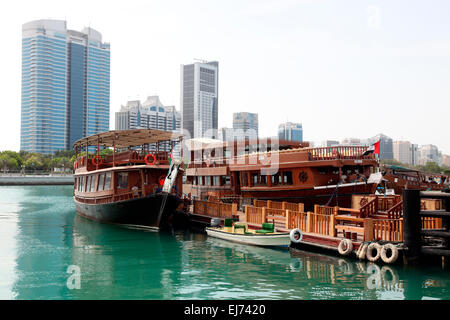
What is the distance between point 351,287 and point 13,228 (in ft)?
68.6

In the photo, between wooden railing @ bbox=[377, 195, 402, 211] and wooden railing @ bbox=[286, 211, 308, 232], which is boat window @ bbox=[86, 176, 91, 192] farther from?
wooden railing @ bbox=[377, 195, 402, 211]

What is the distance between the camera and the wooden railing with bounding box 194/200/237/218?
21.5 m

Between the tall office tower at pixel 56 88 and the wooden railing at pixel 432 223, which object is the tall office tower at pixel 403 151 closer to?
the tall office tower at pixel 56 88

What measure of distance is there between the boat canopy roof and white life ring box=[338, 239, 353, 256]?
42.9 ft

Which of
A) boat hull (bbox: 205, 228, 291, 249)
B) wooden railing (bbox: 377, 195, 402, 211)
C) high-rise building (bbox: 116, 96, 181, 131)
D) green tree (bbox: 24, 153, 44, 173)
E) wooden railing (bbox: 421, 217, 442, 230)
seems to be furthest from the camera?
high-rise building (bbox: 116, 96, 181, 131)

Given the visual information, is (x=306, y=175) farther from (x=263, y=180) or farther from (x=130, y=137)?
(x=130, y=137)

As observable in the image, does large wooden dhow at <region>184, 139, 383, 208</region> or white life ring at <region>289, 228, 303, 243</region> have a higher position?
large wooden dhow at <region>184, 139, 383, 208</region>

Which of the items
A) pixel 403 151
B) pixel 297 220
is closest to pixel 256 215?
pixel 297 220

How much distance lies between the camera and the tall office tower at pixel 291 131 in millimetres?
173500

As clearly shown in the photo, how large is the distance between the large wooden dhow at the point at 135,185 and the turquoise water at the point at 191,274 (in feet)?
10.2

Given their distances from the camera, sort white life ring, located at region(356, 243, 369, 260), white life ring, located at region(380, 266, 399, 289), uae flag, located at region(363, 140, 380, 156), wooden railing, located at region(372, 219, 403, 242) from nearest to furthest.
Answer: white life ring, located at region(380, 266, 399, 289) < white life ring, located at region(356, 243, 369, 260) < wooden railing, located at region(372, 219, 403, 242) < uae flag, located at region(363, 140, 380, 156)

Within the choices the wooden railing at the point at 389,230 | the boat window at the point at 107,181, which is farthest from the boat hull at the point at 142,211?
the wooden railing at the point at 389,230

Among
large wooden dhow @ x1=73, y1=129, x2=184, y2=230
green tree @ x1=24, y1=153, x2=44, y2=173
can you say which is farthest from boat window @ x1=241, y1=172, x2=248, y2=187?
green tree @ x1=24, y1=153, x2=44, y2=173

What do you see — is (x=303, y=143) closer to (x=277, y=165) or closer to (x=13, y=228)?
(x=277, y=165)
